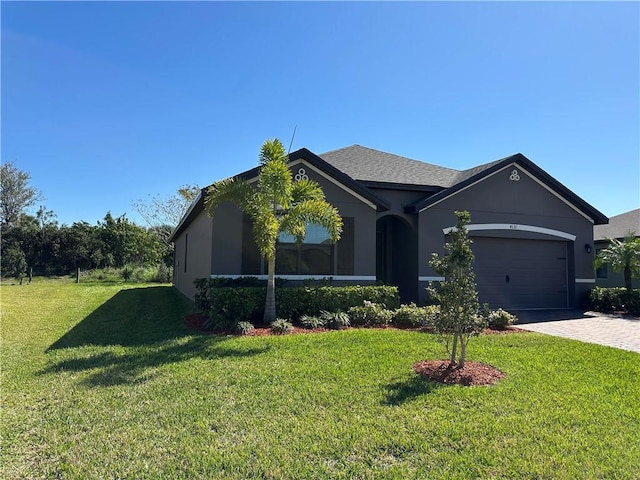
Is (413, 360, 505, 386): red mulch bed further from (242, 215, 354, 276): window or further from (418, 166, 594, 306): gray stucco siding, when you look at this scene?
(418, 166, 594, 306): gray stucco siding

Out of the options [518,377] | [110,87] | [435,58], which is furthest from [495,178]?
[110,87]

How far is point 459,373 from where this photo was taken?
593cm

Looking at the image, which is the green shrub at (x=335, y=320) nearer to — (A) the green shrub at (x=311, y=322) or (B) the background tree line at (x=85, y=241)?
(A) the green shrub at (x=311, y=322)

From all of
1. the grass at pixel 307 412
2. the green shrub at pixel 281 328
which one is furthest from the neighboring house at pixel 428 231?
the grass at pixel 307 412

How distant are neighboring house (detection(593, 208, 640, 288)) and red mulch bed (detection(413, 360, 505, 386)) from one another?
15.3 metres

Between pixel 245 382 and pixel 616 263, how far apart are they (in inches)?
593

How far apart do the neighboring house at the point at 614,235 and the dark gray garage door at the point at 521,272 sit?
183 inches

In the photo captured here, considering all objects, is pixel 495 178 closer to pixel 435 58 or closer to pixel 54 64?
pixel 435 58

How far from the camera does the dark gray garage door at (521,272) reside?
14000 millimetres

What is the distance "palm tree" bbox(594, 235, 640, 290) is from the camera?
1442cm

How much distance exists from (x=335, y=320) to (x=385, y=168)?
7.49 meters

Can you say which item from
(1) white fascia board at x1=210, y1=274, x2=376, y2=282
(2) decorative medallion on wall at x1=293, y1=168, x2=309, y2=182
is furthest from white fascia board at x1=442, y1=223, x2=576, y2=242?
(2) decorative medallion on wall at x1=293, y1=168, x2=309, y2=182

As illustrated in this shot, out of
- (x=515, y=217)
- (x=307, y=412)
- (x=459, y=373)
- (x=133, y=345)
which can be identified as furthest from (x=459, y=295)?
(x=515, y=217)

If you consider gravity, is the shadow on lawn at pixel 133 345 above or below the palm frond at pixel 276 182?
below
